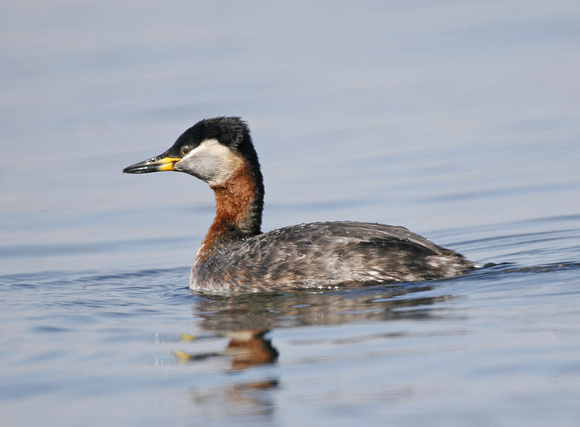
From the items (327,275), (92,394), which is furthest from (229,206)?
(92,394)

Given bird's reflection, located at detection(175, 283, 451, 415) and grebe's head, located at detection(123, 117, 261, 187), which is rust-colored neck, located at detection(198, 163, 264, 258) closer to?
grebe's head, located at detection(123, 117, 261, 187)

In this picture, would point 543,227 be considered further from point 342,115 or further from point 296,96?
point 296,96

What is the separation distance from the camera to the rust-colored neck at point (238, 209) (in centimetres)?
1150

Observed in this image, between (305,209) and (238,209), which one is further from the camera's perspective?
(305,209)

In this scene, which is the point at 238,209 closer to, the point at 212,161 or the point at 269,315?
the point at 212,161

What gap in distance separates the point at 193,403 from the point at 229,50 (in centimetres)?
1619

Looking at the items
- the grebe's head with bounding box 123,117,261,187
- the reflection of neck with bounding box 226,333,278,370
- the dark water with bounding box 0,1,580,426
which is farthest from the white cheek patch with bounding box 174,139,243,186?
the reflection of neck with bounding box 226,333,278,370

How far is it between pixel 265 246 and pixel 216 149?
1.45 m

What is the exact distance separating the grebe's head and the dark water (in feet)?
4.28

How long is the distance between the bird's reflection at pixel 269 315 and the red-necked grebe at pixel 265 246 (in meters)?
0.17

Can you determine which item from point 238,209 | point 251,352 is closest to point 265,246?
point 238,209

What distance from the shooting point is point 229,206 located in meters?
11.7

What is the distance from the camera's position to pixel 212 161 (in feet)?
37.8

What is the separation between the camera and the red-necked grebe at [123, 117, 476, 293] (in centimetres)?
1008
